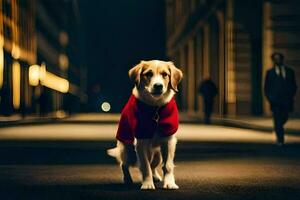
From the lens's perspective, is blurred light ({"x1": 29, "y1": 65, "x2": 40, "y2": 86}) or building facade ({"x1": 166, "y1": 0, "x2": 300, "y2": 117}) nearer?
building facade ({"x1": 166, "y1": 0, "x2": 300, "y2": 117})

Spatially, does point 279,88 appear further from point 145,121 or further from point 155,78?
point 155,78

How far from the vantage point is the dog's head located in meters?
7.30

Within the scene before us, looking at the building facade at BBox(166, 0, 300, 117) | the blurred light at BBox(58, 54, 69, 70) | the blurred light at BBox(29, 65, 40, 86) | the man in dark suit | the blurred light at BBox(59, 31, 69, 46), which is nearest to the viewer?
the man in dark suit

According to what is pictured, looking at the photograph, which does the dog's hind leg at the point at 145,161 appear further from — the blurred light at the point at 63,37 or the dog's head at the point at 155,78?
the blurred light at the point at 63,37

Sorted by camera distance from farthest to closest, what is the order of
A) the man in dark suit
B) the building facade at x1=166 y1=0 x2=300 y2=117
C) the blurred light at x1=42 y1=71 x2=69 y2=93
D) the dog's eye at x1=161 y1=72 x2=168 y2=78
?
the blurred light at x1=42 y1=71 x2=69 y2=93 < the building facade at x1=166 y1=0 x2=300 y2=117 < the man in dark suit < the dog's eye at x1=161 y1=72 x2=168 y2=78

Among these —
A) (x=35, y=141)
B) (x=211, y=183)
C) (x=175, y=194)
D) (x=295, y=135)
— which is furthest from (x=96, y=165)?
(x=295, y=135)

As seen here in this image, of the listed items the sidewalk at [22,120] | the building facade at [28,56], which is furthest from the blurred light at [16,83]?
the sidewalk at [22,120]

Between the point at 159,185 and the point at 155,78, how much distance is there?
55.7 inches

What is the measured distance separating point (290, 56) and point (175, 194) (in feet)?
85.0

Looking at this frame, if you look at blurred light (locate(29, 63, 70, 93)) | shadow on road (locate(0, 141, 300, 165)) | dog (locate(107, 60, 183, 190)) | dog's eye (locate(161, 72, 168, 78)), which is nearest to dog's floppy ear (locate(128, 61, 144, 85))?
dog (locate(107, 60, 183, 190))

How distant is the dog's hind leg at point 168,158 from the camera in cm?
756

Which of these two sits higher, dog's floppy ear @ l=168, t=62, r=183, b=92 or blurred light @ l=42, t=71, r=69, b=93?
blurred light @ l=42, t=71, r=69, b=93

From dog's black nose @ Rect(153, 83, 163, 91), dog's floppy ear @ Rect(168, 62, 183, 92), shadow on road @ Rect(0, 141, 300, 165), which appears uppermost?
dog's floppy ear @ Rect(168, 62, 183, 92)

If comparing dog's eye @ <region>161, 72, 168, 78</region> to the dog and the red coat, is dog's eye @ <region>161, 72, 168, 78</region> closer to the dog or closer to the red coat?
the dog
